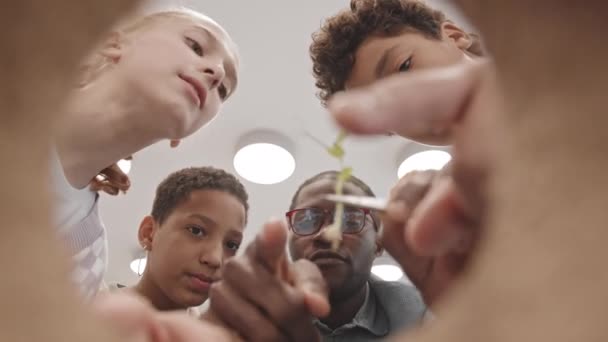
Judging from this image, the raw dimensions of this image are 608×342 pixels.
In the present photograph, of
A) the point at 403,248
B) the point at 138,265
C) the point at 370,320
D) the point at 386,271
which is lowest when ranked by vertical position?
the point at 138,265

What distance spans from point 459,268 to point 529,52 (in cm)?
18

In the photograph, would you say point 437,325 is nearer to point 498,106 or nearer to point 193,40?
point 498,106

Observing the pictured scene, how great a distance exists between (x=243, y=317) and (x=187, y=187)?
2.11 feet

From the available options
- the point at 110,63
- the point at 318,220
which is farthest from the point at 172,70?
the point at 318,220

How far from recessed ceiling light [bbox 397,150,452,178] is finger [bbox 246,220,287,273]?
3.22 ft

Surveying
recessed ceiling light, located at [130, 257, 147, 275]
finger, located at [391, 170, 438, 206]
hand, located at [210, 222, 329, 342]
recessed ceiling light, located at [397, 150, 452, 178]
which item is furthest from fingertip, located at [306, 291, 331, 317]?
→ recessed ceiling light, located at [130, 257, 147, 275]

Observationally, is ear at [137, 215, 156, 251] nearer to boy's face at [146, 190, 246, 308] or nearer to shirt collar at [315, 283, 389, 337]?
boy's face at [146, 190, 246, 308]

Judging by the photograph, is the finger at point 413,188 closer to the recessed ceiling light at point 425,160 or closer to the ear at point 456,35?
the ear at point 456,35

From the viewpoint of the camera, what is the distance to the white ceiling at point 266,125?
1146 mm

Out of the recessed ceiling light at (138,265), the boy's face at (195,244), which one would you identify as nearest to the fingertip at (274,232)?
the boy's face at (195,244)

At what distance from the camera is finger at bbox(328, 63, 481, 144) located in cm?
29

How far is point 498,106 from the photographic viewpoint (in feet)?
0.80

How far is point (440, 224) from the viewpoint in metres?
0.32

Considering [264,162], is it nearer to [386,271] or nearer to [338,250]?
[386,271]
